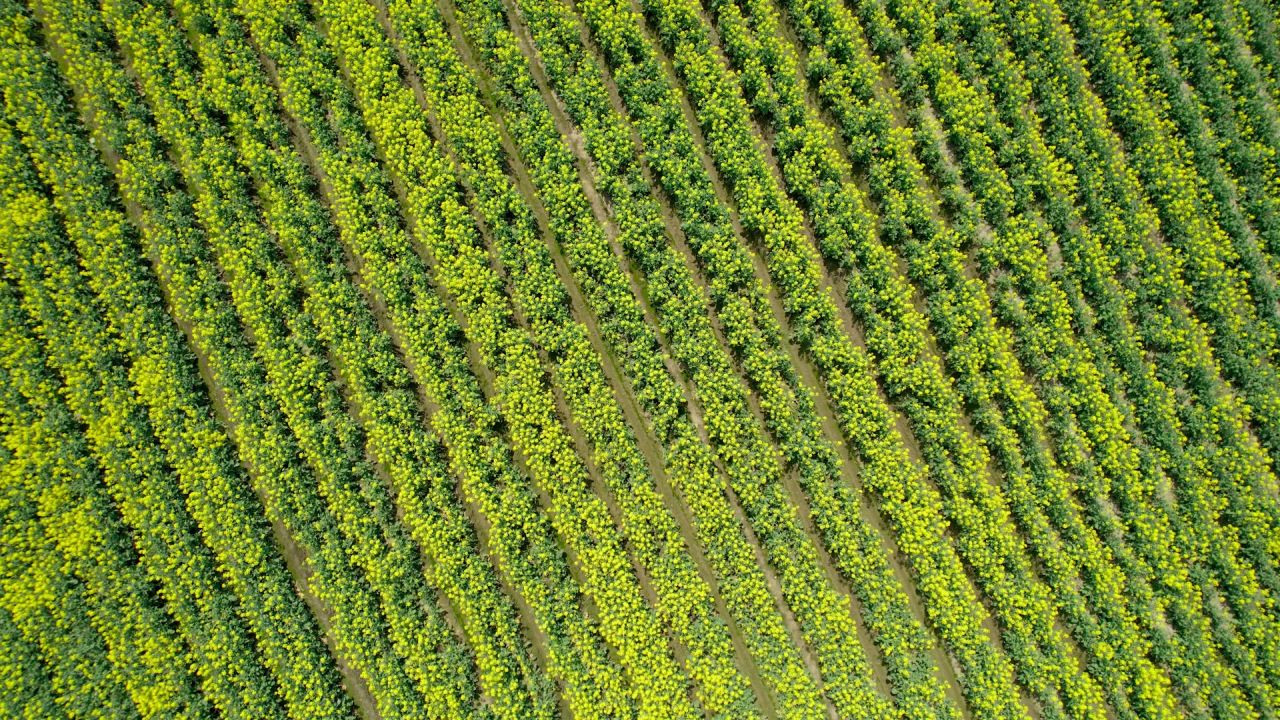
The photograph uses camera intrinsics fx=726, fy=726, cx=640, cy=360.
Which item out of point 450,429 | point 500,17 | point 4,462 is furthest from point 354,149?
point 4,462

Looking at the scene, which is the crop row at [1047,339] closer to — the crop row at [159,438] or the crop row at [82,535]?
the crop row at [159,438]

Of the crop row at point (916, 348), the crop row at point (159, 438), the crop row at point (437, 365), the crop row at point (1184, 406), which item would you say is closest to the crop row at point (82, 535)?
the crop row at point (159, 438)

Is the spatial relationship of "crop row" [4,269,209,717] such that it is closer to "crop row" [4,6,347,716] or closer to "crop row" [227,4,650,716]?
"crop row" [4,6,347,716]

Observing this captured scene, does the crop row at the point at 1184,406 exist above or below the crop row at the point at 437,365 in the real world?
below

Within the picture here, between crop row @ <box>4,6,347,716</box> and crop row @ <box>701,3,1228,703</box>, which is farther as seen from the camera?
crop row @ <box>701,3,1228,703</box>

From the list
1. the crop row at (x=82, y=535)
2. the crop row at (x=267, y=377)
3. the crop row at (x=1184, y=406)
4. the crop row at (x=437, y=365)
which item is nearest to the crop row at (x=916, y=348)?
the crop row at (x=1184, y=406)

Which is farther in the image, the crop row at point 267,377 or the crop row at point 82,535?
the crop row at point 267,377

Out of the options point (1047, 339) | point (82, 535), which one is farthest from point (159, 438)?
point (1047, 339)

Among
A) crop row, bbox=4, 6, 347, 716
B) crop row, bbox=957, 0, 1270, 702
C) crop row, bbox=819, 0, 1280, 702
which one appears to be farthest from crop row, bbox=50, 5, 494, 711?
crop row, bbox=957, 0, 1270, 702

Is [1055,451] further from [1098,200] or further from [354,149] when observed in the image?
[354,149]
